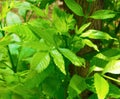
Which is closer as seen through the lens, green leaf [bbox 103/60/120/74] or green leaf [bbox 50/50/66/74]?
green leaf [bbox 50/50/66/74]

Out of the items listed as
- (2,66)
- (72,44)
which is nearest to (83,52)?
(72,44)

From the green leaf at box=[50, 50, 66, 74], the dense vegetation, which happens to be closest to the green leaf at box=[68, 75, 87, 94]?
the dense vegetation

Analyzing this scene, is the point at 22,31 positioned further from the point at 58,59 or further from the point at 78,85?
the point at 78,85

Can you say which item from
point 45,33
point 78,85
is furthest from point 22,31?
point 78,85

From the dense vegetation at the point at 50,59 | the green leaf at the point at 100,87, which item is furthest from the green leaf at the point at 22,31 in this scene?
the green leaf at the point at 100,87

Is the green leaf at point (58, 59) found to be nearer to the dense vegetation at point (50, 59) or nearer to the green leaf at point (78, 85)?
the dense vegetation at point (50, 59)

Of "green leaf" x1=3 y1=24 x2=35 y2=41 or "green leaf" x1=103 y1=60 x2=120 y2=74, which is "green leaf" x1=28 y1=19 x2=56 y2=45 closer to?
"green leaf" x1=3 y1=24 x2=35 y2=41

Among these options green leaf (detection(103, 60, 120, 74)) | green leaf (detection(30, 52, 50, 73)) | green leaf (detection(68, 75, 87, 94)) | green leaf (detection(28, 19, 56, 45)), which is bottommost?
green leaf (detection(68, 75, 87, 94))

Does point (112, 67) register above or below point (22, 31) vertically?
below

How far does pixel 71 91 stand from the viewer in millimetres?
1118

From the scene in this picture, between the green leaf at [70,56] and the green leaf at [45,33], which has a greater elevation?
the green leaf at [45,33]

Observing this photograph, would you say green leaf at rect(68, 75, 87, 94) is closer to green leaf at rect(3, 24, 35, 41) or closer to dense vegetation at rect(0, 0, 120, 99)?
dense vegetation at rect(0, 0, 120, 99)

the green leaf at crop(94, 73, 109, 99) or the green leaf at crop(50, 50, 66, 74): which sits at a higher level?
the green leaf at crop(50, 50, 66, 74)

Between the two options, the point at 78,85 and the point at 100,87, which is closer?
the point at 100,87
